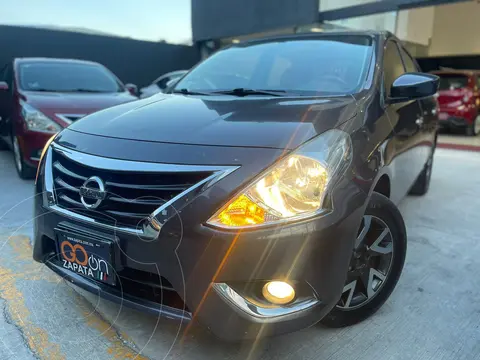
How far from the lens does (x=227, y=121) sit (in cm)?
192

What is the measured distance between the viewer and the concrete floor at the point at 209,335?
6.10ft

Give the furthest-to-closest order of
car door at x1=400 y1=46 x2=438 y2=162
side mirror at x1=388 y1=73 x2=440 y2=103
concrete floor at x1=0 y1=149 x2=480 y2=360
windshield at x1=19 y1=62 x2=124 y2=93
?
1. windshield at x1=19 y1=62 x2=124 y2=93
2. car door at x1=400 y1=46 x2=438 y2=162
3. side mirror at x1=388 y1=73 x2=440 y2=103
4. concrete floor at x1=0 y1=149 x2=480 y2=360

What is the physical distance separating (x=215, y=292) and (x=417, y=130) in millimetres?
2265

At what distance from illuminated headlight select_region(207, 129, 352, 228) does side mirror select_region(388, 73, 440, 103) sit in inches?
39.3

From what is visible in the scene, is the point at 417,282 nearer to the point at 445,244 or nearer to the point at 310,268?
the point at 445,244

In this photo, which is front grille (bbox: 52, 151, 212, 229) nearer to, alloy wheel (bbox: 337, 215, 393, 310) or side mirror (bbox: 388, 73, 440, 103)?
alloy wheel (bbox: 337, 215, 393, 310)

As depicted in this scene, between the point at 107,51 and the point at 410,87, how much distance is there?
1229 cm

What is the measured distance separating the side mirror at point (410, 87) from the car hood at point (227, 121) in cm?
46

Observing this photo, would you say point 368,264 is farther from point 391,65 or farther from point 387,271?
point 391,65

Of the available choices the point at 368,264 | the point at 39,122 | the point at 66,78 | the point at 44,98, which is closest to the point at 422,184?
the point at 368,264

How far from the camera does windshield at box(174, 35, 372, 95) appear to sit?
247cm

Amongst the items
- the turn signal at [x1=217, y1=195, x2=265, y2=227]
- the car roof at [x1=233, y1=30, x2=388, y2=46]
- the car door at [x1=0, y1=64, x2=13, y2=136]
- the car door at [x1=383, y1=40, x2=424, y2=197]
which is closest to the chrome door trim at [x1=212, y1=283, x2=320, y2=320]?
the turn signal at [x1=217, y1=195, x2=265, y2=227]

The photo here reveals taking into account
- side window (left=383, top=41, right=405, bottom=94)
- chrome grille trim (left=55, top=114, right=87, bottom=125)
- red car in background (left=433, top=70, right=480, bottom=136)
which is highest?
side window (left=383, top=41, right=405, bottom=94)

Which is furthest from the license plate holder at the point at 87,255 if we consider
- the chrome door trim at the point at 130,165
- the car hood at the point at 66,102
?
the car hood at the point at 66,102
